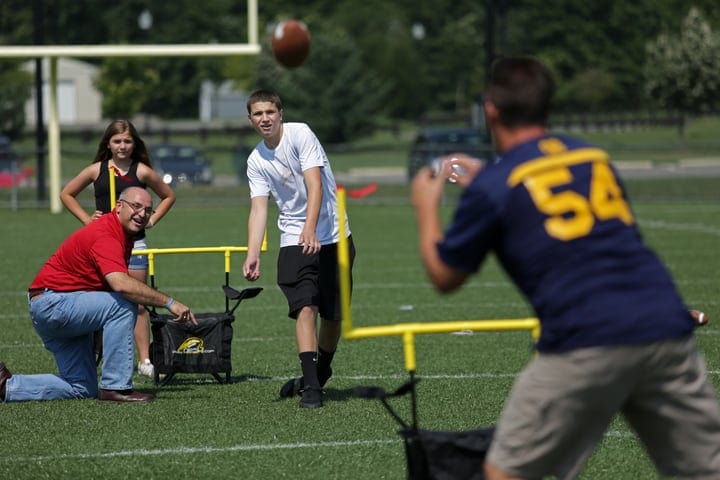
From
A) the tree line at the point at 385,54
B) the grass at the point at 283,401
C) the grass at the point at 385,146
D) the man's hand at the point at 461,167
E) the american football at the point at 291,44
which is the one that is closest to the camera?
the man's hand at the point at 461,167

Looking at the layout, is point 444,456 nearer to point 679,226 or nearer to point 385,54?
point 679,226

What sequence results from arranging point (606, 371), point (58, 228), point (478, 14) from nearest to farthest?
point (606, 371) → point (58, 228) → point (478, 14)

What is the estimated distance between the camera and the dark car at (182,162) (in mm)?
A: 32875

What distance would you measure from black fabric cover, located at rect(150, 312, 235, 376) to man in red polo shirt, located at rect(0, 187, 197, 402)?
0.47 m

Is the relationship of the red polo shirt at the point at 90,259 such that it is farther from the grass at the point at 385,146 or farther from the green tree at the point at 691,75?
the green tree at the point at 691,75

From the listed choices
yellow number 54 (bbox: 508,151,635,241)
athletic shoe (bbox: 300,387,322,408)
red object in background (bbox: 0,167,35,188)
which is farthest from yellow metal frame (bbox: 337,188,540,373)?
red object in background (bbox: 0,167,35,188)

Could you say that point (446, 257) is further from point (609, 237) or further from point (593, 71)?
point (593, 71)

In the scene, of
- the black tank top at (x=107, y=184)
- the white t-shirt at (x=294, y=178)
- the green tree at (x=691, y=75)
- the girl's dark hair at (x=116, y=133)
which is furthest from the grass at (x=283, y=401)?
the green tree at (x=691, y=75)

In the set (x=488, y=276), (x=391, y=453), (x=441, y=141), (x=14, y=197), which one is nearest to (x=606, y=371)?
(x=391, y=453)

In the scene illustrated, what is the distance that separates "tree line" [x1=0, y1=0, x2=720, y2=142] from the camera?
45281mm

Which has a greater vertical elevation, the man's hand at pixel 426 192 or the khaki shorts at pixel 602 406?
the man's hand at pixel 426 192

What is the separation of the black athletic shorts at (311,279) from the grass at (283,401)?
0.59 meters

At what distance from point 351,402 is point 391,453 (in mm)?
1347

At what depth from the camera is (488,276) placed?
595 inches
